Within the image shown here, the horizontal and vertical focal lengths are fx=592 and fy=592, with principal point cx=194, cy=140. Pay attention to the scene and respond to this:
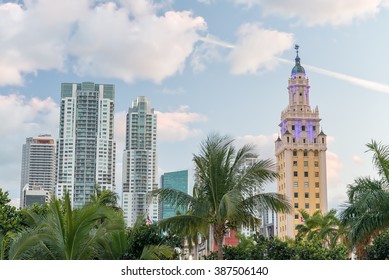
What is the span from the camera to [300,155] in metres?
82.5

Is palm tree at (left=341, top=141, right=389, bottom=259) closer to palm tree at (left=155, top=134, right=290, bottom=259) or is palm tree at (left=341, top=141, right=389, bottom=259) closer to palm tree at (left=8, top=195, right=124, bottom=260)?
palm tree at (left=155, top=134, right=290, bottom=259)

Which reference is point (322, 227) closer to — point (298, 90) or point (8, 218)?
point (8, 218)

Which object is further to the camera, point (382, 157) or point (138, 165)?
point (138, 165)

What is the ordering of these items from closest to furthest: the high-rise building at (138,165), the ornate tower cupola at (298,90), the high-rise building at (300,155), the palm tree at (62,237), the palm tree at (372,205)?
the palm tree at (62,237)
the palm tree at (372,205)
the high-rise building at (300,155)
the ornate tower cupola at (298,90)
the high-rise building at (138,165)

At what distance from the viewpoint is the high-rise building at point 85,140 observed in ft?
336

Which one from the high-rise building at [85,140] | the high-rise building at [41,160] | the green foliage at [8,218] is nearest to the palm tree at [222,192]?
the green foliage at [8,218]

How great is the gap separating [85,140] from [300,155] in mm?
40340

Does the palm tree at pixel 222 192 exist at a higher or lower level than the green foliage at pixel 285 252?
higher

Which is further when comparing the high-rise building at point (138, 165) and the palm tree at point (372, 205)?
the high-rise building at point (138, 165)

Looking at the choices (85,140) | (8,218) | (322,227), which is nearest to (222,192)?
(8,218)

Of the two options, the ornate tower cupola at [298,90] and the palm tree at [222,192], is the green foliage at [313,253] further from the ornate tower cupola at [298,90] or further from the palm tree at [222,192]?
the ornate tower cupola at [298,90]

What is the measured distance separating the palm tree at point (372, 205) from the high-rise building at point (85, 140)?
87190mm

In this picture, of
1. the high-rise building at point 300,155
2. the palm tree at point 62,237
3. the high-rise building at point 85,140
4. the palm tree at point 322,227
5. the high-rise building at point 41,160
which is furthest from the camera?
the high-rise building at point 41,160
